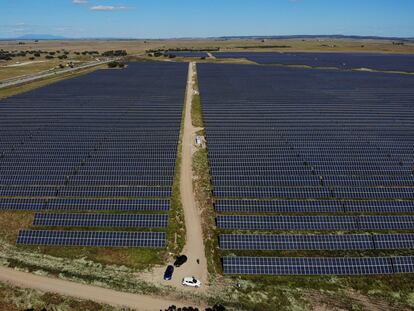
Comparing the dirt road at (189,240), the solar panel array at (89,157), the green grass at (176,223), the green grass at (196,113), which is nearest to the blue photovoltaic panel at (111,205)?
the solar panel array at (89,157)

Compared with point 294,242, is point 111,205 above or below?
above

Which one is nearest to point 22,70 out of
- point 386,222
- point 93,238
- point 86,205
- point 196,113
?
point 196,113

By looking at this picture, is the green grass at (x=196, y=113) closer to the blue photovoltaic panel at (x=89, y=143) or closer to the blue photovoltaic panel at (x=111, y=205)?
the blue photovoltaic panel at (x=89, y=143)

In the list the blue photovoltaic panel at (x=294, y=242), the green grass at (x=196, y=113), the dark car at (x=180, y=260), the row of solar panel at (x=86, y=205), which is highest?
the green grass at (x=196, y=113)

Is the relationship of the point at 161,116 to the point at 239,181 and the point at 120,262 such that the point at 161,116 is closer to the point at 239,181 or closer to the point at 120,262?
the point at 239,181

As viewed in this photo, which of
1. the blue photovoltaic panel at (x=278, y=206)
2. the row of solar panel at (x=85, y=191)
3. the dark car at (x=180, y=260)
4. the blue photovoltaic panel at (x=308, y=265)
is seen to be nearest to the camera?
the blue photovoltaic panel at (x=308, y=265)

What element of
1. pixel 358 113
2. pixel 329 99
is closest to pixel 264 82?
pixel 329 99

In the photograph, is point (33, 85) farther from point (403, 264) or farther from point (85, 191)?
point (403, 264)
